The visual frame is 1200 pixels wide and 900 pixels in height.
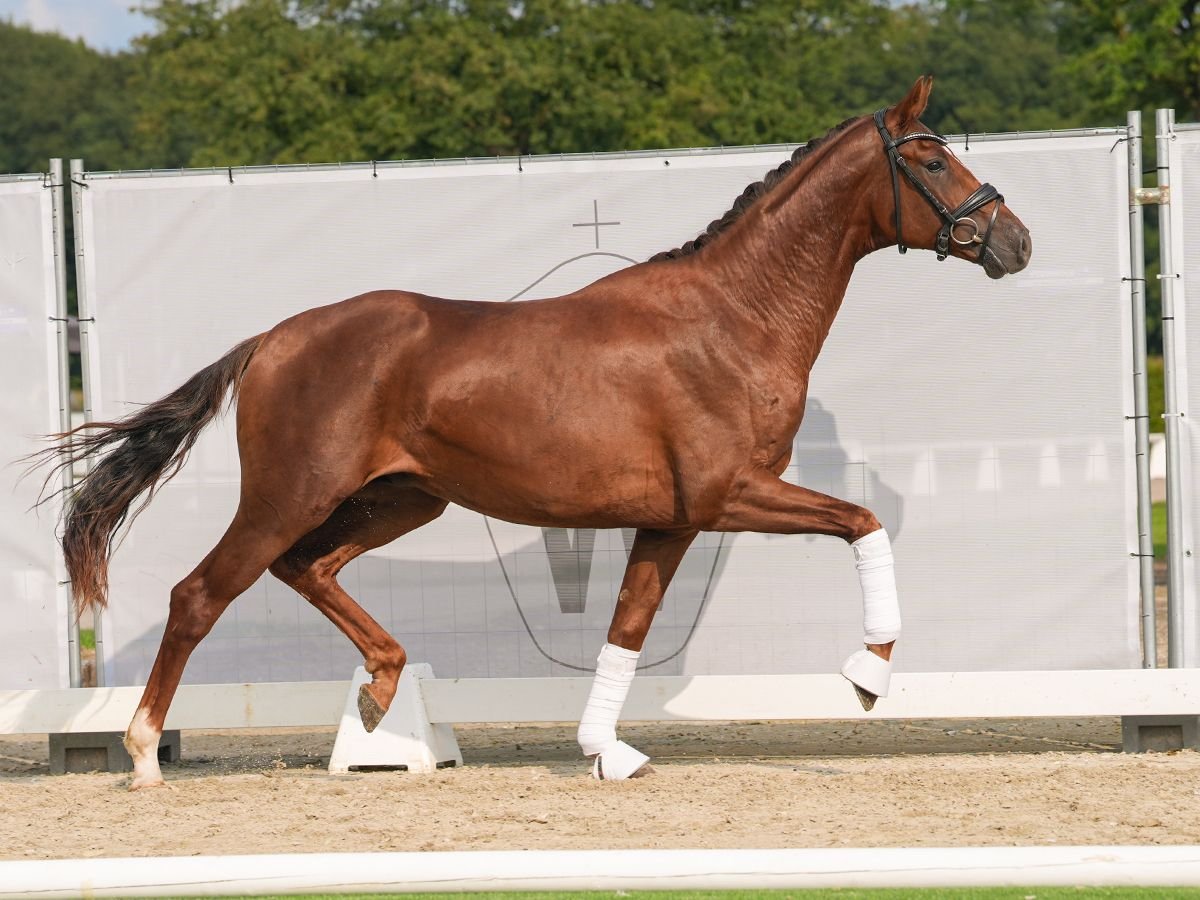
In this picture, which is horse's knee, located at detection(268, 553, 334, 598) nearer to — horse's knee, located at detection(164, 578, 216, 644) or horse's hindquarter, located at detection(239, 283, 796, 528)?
horse's knee, located at detection(164, 578, 216, 644)

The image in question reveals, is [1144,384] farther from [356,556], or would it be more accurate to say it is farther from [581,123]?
[581,123]

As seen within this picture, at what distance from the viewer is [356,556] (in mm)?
6301

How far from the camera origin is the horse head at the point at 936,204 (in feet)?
18.0

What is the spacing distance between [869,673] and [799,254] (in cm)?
A: 164

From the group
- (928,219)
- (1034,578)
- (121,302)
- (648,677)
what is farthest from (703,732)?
(121,302)

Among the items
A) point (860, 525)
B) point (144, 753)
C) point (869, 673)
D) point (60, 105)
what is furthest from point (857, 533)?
point (60, 105)

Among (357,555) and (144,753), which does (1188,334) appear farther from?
(144,753)

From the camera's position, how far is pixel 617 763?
5703mm

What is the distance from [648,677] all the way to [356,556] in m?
1.36

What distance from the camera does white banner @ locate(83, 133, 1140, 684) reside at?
6.41 meters

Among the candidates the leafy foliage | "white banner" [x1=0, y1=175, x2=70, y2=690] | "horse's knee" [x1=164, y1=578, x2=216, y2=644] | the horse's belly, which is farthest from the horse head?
the leafy foliage

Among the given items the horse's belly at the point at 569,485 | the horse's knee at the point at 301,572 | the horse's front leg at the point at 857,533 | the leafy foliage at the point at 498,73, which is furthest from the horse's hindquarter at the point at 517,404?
the leafy foliage at the point at 498,73

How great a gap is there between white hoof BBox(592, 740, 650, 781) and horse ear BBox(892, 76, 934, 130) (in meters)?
2.64

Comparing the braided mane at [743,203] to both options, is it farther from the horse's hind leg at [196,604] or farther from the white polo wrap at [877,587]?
the horse's hind leg at [196,604]
